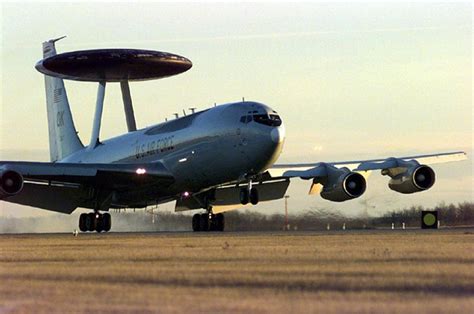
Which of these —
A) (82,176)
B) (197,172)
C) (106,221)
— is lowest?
(106,221)

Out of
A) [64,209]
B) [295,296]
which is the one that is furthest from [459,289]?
[64,209]

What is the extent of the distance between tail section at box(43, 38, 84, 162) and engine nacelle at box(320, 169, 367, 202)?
21540 mm

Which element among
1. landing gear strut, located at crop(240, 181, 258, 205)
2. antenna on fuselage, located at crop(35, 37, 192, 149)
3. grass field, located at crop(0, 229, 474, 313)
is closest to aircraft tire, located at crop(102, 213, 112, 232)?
A: antenna on fuselage, located at crop(35, 37, 192, 149)

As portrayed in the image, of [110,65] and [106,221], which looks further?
[110,65]

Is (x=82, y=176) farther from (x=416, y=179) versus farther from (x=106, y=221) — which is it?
(x=416, y=179)

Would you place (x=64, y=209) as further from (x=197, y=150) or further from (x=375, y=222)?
(x=375, y=222)

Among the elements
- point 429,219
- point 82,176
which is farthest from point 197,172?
point 429,219

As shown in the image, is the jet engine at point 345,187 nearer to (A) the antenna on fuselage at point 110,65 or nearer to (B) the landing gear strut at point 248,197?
(B) the landing gear strut at point 248,197

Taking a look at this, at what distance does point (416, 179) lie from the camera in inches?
2077

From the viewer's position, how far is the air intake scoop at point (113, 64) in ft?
218

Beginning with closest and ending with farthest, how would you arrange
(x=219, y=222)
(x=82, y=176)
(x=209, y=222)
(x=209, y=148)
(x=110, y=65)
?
1. (x=209, y=148)
2. (x=209, y=222)
3. (x=219, y=222)
4. (x=82, y=176)
5. (x=110, y=65)

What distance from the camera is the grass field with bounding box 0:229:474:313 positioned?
11562mm

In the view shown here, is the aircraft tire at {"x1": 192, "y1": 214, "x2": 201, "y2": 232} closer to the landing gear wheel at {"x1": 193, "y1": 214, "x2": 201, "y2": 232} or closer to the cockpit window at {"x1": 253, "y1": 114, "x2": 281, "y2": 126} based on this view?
the landing gear wheel at {"x1": 193, "y1": 214, "x2": 201, "y2": 232}

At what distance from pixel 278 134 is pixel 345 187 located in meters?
7.93
